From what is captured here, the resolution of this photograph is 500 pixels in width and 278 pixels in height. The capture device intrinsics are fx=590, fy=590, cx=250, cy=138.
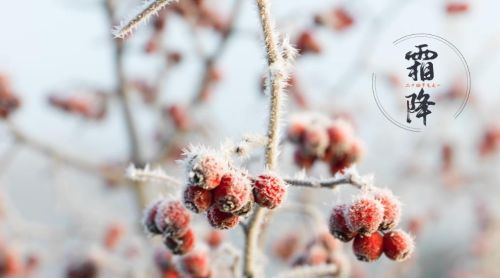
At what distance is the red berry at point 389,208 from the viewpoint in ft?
4.52

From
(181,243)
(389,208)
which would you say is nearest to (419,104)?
(389,208)

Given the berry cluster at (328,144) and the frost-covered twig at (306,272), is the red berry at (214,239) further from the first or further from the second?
the frost-covered twig at (306,272)

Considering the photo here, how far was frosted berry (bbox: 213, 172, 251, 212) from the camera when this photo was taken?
120cm

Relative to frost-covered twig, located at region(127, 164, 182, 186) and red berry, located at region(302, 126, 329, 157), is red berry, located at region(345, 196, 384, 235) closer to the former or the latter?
frost-covered twig, located at region(127, 164, 182, 186)

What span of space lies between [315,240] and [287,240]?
10.2 feet

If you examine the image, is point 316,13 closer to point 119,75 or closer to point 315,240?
point 119,75

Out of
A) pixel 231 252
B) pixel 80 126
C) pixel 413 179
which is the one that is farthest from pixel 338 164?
pixel 413 179

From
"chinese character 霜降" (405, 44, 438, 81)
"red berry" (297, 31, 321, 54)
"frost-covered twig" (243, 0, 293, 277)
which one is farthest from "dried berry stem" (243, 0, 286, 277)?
"red berry" (297, 31, 321, 54)

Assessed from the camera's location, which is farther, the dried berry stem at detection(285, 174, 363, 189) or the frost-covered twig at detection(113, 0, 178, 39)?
the dried berry stem at detection(285, 174, 363, 189)

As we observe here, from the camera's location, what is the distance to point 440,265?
47.3 feet

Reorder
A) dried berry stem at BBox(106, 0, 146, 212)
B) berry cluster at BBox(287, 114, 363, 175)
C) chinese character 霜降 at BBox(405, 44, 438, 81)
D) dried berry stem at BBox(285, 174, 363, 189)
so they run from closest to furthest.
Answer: dried berry stem at BBox(285, 174, 363, 189), berry cluster at BBox(287, 114, 363, 175), chinese character 霜降 at BBox(405, 44, 438, 81), dried berry stem at BBox(106, 0, 146, 212)

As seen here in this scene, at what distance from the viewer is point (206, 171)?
1.19m

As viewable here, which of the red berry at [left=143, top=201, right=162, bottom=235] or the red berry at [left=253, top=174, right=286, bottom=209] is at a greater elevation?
the red berry at [left=143, top=201, right=162, bottom=235]

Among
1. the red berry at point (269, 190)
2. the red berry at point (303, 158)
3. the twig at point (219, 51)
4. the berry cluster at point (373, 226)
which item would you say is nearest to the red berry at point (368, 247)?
the berry cluster at point (373, 226)
